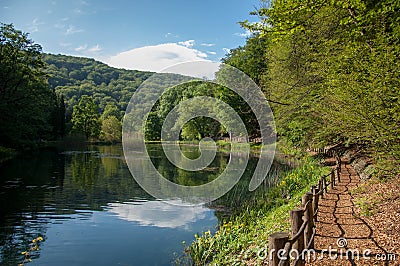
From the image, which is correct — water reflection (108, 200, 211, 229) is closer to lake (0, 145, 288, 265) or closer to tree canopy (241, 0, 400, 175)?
lake (0, 145, 288, 265)

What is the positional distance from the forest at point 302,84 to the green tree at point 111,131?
0.20m

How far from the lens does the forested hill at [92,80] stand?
92062 millimetres

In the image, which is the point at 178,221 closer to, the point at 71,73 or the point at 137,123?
the point at 137,123

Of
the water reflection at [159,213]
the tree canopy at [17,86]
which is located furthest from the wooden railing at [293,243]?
the tree canopy at [17,86]

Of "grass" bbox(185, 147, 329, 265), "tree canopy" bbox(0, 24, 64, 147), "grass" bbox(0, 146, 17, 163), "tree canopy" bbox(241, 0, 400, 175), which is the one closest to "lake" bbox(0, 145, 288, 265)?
"grass" bbox(185, 147, 329, 265)

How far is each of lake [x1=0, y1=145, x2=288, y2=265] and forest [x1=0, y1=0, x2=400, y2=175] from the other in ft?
14.8

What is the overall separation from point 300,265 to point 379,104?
3769 mm

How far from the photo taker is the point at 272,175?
56.0 feet

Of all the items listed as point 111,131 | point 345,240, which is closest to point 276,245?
point 345,240

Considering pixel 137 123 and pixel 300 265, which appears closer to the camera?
pixel 300 265

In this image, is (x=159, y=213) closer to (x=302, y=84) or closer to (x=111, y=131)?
(x=302, y=84)

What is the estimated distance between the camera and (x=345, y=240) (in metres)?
5.54

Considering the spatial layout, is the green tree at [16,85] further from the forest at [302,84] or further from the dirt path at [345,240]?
the dirt path at [345,240]

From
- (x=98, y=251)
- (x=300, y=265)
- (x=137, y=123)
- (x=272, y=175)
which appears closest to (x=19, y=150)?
(x=137, y=123)
